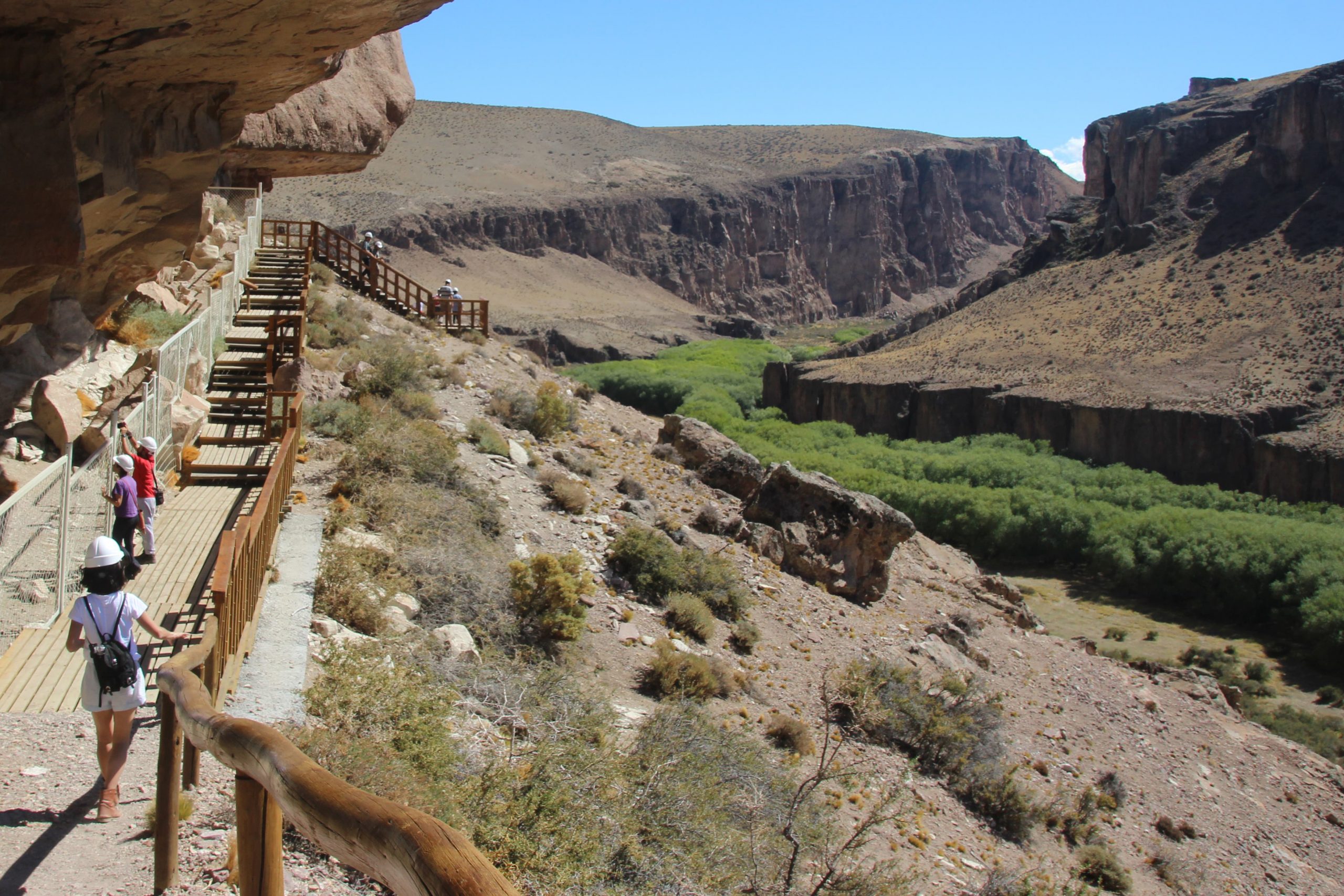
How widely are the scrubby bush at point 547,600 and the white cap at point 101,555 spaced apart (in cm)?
591

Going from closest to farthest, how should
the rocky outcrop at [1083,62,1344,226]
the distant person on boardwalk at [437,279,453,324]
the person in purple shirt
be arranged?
the person in purple shirt → the distant person on boardwalk at [437,279,453,324] → the rocky outcrop at [1083,62,1344,226]

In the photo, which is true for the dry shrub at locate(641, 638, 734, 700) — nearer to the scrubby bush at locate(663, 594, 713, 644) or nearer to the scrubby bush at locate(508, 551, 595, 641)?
the scrubby bush at locate(508, 551, 595, 641)

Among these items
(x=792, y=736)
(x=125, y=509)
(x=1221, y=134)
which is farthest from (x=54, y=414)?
(x=1221, y=134)

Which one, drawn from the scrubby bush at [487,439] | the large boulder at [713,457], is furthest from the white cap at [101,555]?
the large boulder at [713,457]

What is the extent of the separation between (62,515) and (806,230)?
135 meters

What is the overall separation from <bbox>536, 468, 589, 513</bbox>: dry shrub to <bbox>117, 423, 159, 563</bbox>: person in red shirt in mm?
7119

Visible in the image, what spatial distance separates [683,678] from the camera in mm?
11172

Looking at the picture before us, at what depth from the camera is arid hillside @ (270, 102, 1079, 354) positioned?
319 feet

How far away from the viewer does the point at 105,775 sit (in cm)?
515

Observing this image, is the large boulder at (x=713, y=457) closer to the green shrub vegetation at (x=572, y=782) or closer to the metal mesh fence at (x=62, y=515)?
the metal mesh fence at (x=62, y=515)

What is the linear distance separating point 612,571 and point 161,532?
6.05 meters

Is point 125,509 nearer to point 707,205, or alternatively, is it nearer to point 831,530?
point 831,530

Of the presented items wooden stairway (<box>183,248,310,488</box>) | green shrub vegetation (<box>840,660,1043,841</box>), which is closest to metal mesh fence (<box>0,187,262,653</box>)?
wooden stairway (<box>183,248,310,488</box>)

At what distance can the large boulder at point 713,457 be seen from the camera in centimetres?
2141
